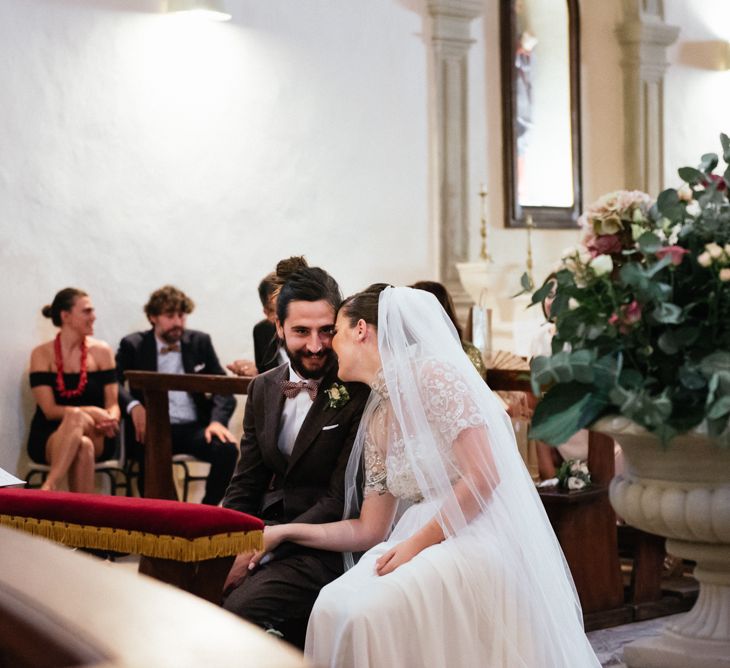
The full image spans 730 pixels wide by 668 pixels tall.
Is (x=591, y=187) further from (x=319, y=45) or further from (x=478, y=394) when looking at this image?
(x=478, y=394)

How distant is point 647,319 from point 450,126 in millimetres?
7692

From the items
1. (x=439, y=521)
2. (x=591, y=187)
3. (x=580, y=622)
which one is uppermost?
(x=591, y=187)

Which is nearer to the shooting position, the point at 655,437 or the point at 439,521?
the point at 655,437

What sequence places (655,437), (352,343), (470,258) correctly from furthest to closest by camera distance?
(470,258) → (352,343) → (655,437)

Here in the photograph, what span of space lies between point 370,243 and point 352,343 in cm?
630

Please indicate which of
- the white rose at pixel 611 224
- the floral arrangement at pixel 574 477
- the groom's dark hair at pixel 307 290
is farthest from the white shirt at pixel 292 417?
the floral arrangement at pixel 574 477

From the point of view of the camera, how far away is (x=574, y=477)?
565cm

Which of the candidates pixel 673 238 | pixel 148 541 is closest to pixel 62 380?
pixel 148 541

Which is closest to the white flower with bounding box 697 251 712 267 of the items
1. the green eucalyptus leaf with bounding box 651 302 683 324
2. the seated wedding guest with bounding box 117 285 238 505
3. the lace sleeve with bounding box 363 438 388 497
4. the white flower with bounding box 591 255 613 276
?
the green eucalyptus leaf with bounding box 651 302 683 324

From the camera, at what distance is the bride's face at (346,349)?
380 cm

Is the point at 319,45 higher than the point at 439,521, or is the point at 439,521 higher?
the point at 319,45

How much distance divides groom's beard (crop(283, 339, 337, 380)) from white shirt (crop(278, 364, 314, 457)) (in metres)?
0.05

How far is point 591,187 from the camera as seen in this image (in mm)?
12188

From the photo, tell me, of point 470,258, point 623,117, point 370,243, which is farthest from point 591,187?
point 370,243
